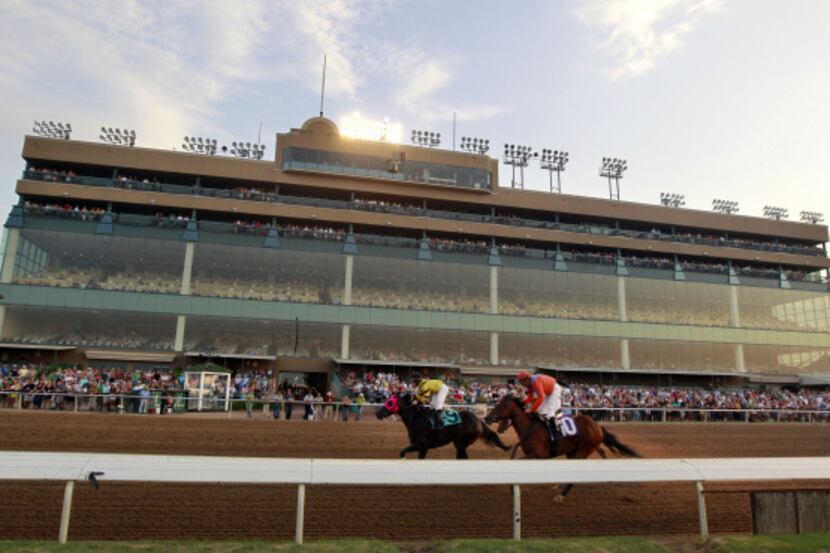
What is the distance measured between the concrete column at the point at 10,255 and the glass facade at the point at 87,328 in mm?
1957

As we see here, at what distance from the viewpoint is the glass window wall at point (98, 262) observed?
34.9 m

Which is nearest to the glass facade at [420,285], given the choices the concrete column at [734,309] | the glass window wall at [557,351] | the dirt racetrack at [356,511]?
the glass window wall at [557,351]

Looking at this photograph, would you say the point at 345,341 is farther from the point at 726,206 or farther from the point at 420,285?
the point at 726,206

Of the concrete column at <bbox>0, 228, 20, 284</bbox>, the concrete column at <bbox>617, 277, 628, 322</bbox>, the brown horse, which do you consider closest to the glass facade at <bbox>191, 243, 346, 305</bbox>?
the concrete column at <bbox>0, 228, 20, 284</bbox>

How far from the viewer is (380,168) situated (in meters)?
42.5

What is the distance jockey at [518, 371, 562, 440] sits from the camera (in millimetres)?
10969

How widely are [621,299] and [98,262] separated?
34945 millimetres

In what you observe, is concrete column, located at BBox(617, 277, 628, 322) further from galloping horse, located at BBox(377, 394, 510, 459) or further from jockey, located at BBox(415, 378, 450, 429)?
jockey, located at BBox(415, 378, 450, 429)

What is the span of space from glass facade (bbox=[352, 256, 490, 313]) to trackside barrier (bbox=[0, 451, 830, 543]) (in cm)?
3082

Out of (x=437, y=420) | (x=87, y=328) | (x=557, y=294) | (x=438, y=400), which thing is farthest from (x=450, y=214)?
(x=437, y=420)

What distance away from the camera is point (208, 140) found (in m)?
44.0

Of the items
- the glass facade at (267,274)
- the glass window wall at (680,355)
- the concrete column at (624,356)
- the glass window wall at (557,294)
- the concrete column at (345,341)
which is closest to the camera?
the glass facade at (267,274)

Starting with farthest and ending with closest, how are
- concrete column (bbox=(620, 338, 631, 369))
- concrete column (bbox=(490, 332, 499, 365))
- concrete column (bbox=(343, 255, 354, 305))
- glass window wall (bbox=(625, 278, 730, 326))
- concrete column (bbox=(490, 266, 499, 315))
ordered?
glass window wall (bbox=(625, 278, 730, 326)), concrete column (bbox=(620, 338, 631, 369)), concrete column (bbox=(490, 266, 499, 315)), concrete column (bbox=(490, 332, 499, 365)), concrete column (bbox=(343, 255, 354, 305))

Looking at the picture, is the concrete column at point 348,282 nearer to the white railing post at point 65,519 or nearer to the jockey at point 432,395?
the jockey at point 432,395
